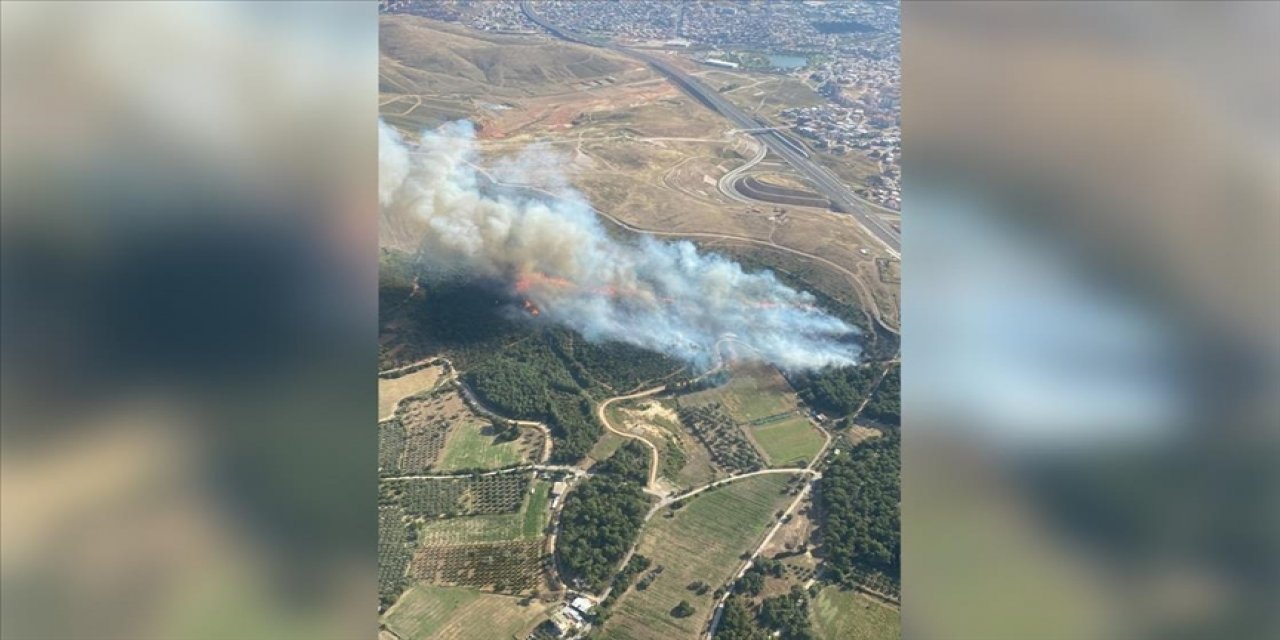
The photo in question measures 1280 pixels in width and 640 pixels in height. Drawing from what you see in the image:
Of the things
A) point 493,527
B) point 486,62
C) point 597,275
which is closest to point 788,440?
point 597,275

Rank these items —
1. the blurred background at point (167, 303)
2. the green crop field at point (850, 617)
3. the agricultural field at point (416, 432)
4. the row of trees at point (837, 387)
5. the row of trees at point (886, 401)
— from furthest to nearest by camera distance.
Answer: the row of trees at point (837, 387) < the row of trees at point (886, 401) < the agricultural field at point (416, 432) < the green crop field at point (850, 617) < the blurred background at point (167, 303)

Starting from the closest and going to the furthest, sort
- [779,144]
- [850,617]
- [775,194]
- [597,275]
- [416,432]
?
[850,617]
[416,432]
[597,275]
[775,194]
[779,144]

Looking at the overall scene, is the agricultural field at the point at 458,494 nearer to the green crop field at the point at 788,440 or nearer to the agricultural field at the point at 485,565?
the agricultural field at the point at 485,565

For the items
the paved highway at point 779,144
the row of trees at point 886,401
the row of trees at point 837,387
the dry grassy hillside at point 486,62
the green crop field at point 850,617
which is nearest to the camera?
the green crop field at point 850,617

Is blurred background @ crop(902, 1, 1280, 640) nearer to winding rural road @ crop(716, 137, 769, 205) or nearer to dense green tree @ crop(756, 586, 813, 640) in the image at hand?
dense green tree @ crop(756, 586, 813, 640)

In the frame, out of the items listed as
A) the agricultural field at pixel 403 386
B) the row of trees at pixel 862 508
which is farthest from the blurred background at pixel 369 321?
the agricultural field at pixel 403 386

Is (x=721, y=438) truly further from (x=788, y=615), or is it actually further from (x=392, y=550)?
(x=392, y=550)

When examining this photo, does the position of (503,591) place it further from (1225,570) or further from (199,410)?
(1225,570)

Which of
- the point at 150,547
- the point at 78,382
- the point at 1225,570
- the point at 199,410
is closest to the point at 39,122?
the point at 78,382
